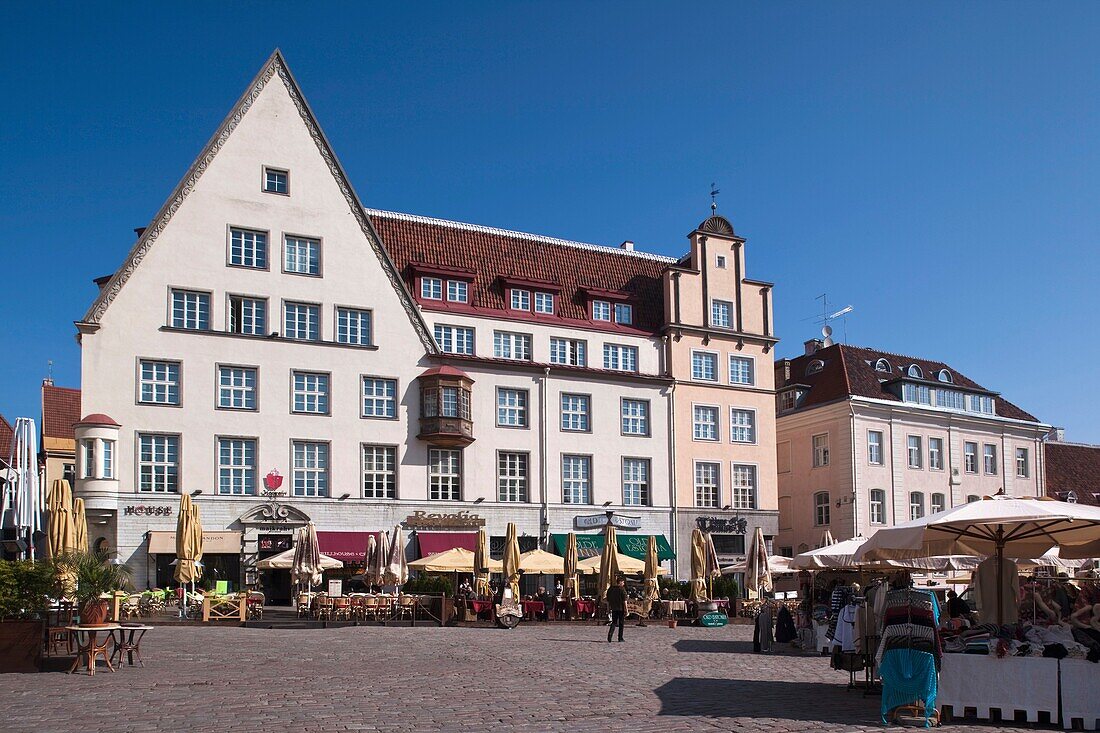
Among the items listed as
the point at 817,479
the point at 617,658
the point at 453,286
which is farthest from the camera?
the point at 817,479

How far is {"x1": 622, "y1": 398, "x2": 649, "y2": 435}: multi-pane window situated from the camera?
51.7 meters

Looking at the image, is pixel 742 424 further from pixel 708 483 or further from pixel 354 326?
pixel 354 326

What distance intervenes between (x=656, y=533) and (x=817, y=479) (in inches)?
441

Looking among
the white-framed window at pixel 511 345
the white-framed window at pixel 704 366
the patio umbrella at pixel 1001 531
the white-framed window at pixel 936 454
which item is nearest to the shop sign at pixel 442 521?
the white-framed window at pixel 511 345

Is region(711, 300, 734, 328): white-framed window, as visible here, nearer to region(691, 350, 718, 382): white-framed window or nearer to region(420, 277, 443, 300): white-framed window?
region(691, 350, 718, 382): white-framed window

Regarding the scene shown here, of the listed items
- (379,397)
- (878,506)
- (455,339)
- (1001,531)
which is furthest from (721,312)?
(1001,531)

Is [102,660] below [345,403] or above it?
below

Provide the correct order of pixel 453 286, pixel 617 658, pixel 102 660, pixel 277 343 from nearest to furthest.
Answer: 1. pixel 102 660
2. pixel 617 658
3. pixel 277 343
4. pixel 453 286

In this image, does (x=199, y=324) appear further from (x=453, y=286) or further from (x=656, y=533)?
(x=656, y=533)

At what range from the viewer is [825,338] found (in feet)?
210

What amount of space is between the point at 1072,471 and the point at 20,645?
6536 cm

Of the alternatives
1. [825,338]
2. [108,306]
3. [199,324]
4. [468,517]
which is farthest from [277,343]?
[825,338]

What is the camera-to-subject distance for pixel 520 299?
51.3 metres

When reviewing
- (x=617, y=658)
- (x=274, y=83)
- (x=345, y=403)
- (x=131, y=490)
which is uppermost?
(x=274, y=83)
